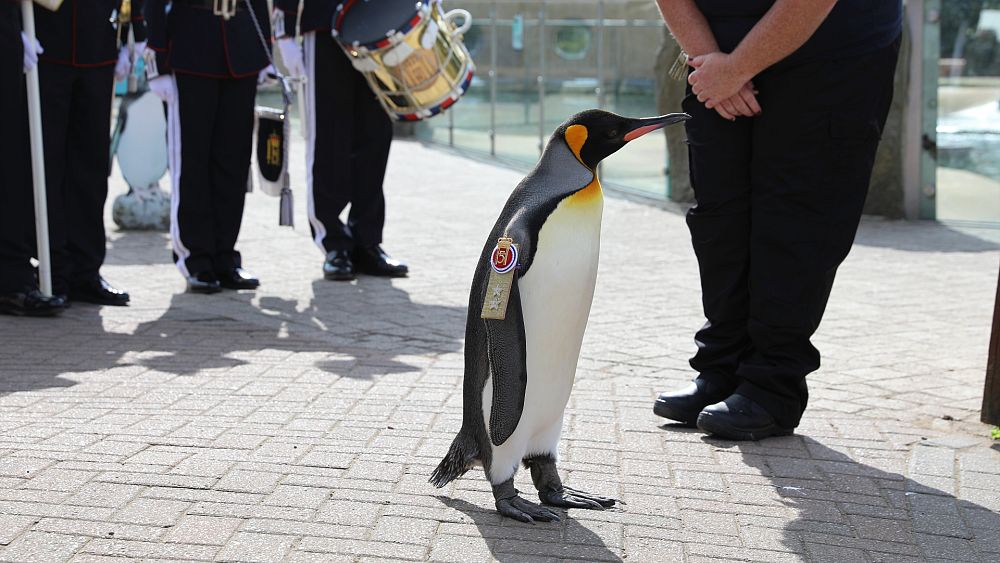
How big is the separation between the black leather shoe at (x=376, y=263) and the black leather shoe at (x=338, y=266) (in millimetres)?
136

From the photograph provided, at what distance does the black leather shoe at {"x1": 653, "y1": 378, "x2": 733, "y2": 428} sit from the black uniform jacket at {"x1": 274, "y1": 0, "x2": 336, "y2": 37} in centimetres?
354

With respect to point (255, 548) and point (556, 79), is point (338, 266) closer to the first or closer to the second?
point (255, 548)

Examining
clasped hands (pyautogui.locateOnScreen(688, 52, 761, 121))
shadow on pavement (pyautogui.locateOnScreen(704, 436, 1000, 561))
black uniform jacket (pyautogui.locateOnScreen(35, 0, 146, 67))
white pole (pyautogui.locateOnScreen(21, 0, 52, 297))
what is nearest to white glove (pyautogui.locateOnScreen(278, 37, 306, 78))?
black uniform jacket (pyautogui.locateOnScreen(35, 0, 146, 67))

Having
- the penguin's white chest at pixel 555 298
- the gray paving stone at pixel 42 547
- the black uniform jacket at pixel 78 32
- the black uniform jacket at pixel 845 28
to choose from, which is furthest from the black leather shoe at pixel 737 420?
the black uniform jacket at pixel 78 32

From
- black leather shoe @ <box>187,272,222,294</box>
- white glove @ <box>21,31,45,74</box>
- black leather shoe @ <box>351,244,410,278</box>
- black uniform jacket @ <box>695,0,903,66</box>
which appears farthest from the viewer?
black leather shoe @ <box>351,244,410,278</box>

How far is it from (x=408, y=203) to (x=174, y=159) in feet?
13.8

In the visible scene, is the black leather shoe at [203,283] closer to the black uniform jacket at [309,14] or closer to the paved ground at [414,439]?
the paved ground at [414,439]

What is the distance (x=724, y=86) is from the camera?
4.00 meters

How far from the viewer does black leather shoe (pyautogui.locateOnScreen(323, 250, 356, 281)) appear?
287 inches

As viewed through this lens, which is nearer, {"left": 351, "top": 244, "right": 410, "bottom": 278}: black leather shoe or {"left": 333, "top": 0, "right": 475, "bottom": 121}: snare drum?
{"left": 333, "top": 0, "right": 475, "bottom": 121}: snare drum

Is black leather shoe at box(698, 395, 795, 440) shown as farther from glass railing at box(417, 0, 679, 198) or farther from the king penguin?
glass railing at box(417, 0, 679, 198)

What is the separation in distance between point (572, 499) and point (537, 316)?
578mm

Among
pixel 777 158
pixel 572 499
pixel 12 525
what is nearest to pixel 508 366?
pixel 572 499

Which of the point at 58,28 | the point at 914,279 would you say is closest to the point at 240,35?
the point at 58,28
